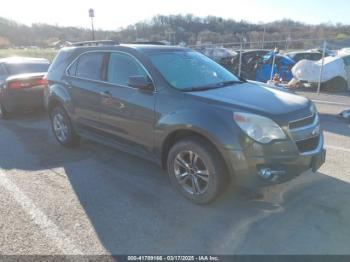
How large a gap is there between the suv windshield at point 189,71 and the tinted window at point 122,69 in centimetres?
24

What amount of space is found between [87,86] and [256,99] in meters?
2.60

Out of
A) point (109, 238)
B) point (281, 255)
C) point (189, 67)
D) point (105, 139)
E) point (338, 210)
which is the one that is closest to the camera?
point (281, 255)

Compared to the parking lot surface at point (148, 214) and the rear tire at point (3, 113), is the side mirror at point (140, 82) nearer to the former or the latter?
the parking lot surface at point (148, 214)

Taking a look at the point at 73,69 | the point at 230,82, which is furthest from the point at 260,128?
the point at 73,69

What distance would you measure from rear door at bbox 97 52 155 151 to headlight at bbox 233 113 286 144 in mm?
1200

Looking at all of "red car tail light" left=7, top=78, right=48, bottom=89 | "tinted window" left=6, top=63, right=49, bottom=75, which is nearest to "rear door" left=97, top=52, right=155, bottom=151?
"red car tail light" left=7, top=78, right=48, bottom=89

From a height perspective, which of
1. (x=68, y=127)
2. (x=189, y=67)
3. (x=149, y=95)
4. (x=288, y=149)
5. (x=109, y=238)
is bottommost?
(x=109, y=238)

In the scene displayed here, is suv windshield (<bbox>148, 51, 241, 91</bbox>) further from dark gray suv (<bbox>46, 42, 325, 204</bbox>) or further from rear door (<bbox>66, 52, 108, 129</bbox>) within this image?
rear door (<bbox>66, 52, 108, 129</bbox>)

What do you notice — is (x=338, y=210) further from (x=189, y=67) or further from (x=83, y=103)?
(x=83, y=103)

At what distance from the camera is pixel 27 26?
7894 centimetres

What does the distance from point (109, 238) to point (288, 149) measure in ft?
6.46

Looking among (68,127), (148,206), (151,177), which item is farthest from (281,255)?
(68,127)

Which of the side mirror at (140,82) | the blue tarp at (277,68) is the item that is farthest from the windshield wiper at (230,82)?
the blue tarp at (277,68)

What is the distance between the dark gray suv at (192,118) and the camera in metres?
3.41
